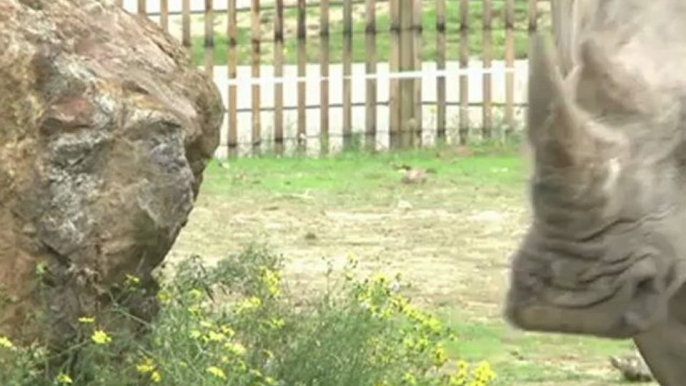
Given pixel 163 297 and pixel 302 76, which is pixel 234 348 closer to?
pixel 163 297

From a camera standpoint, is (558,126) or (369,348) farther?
(369,348)

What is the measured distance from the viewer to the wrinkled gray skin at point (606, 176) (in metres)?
2.87

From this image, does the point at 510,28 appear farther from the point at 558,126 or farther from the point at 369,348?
the point at 558,126

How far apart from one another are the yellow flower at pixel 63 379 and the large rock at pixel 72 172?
0.18 m

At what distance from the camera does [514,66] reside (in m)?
16.3

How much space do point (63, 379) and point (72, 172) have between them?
637 mm

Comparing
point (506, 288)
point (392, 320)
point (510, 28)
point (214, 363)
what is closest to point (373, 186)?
point (510, 28)

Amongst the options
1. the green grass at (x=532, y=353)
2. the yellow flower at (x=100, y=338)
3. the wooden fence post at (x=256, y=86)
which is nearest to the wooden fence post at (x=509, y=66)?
the wooden fence post at (x=256, y=86)

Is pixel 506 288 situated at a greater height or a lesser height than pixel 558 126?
lesser

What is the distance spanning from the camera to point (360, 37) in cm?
1934

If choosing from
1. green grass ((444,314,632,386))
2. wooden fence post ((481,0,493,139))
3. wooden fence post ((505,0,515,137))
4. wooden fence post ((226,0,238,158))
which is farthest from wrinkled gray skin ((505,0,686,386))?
wooden fence post ((481,0,493,139))

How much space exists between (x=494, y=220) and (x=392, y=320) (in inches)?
187

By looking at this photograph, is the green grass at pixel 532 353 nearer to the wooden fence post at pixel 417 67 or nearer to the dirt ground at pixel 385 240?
the dirt ground at pixel 385 240

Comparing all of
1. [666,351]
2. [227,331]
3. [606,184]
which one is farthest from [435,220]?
[606,184]
